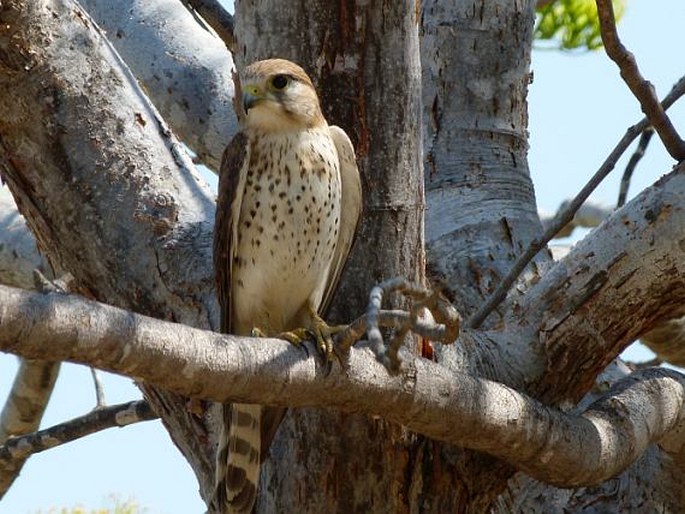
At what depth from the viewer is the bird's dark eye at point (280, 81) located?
12.1 ft

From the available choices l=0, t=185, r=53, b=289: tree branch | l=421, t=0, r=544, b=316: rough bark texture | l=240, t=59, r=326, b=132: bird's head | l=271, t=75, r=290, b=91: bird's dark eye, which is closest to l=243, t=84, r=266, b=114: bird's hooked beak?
l=240, t=59, r=326, b=132: bird's head

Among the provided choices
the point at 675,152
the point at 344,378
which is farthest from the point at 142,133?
the point at 675,152

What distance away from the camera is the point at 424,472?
3564mm

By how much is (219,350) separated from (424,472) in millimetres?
1083

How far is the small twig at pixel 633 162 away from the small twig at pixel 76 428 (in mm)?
1657

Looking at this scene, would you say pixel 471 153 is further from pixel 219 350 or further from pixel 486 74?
pixel 219 350

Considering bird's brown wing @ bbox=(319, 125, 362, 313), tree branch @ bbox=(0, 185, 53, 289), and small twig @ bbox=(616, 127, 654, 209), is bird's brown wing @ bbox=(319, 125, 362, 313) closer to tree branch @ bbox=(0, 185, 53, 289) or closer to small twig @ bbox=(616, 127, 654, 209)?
small twig @ bbox=(616, 127, 654, 209)

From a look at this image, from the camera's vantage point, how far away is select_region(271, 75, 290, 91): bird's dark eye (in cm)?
Result: 369

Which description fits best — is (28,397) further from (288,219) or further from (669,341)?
(669,341)

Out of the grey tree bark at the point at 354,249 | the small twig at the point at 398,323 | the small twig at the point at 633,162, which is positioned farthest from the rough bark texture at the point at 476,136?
the small twig at the point at 398,323

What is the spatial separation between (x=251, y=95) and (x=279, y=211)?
345 mm

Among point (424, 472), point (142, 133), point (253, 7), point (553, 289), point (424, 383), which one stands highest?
point (253, 7)

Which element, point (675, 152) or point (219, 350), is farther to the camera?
point (675, 152)

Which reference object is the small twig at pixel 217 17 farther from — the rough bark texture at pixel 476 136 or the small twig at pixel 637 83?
the small twig at pixel 637 83
